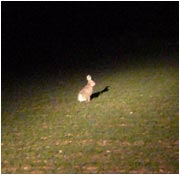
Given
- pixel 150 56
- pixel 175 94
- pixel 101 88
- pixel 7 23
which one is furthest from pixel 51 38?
pixel 175 94

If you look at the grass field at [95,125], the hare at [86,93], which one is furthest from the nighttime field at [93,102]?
the hare at [86,93]

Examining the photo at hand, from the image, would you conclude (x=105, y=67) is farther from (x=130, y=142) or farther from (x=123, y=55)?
(x=130, y=142)

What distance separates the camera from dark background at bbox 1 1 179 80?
833 inches

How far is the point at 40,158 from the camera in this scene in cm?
929

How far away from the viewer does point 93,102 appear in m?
13.2

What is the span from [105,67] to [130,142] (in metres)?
8.93

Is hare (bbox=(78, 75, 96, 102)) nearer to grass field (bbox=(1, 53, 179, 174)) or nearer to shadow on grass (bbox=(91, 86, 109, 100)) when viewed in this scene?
grass field (bbox=(1, 53, 179, 174))

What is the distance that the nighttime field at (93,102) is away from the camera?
9.12 meters

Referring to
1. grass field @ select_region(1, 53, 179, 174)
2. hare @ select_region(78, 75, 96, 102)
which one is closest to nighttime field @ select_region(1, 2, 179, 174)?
grass field @ select_region(1, 53, 179, 174)

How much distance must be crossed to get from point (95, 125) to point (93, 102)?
→ 83.6 inches

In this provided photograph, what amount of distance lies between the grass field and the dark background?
3665 mm

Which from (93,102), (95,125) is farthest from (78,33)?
(95,125)

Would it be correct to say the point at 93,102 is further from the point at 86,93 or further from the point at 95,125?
the point at 95,125

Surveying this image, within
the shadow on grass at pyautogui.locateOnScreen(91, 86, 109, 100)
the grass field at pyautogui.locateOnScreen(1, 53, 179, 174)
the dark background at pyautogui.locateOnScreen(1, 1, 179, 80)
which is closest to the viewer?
the grass field at pyautogui.locateOnScreen(1, 53, 179, 174)
